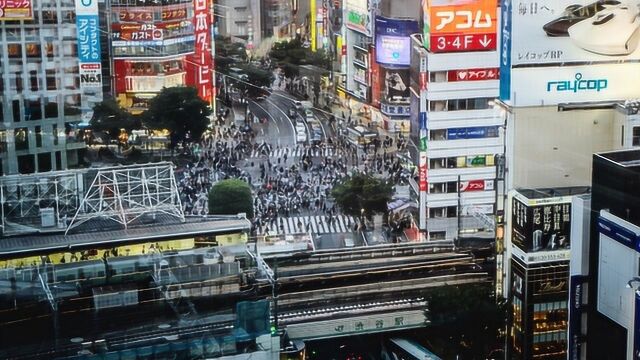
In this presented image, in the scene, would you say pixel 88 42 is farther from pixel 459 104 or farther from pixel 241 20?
pixel 241 20

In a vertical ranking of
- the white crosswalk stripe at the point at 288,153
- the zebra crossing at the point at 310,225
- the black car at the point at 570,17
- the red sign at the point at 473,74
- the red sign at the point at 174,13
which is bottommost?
the zebra crossing at the point at 310,225

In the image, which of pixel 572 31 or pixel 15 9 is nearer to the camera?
pixel 572 31

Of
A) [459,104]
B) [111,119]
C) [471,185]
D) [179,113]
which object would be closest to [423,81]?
[459,104]

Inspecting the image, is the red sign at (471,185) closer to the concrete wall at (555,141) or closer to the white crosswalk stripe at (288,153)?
the concrete wall at (555,141)

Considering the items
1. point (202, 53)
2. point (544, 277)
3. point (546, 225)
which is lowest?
point (544, 277)

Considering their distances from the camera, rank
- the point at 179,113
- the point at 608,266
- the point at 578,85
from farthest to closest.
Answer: the point at 179,113 → the point at 578,85 → the point at 608,266

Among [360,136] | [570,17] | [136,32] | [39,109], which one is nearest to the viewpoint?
[570,17]

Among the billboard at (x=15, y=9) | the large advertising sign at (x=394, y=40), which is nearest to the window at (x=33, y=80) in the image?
the billboard at (x=15, y=9)
